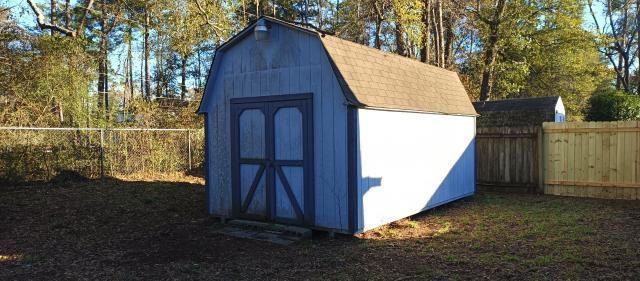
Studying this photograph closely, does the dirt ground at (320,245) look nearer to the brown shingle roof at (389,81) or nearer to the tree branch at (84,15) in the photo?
the brown shingle roof at (389,81)

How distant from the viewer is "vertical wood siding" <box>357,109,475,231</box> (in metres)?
6.52

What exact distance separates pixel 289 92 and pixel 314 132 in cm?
76

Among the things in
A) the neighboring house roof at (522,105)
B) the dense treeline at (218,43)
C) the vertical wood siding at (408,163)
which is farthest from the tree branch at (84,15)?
the neighboring house roof at (522,105)

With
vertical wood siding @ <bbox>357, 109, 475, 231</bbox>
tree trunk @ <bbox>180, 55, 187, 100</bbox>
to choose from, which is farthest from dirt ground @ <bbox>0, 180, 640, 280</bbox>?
tree trunk @ <bbox>180, 55, 187, 100</bbox>

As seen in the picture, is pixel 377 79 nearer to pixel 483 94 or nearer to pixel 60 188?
pixel 60 188

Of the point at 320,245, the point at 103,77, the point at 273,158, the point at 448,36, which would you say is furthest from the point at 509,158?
the point at 103,77

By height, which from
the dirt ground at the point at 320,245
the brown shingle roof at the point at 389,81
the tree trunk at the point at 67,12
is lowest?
the dirt ground at the point at 320,245

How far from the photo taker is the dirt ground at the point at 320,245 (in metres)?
4.98

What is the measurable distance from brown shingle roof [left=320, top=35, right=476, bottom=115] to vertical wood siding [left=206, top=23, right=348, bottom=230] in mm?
238

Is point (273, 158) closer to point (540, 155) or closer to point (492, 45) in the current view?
point (540, 155)

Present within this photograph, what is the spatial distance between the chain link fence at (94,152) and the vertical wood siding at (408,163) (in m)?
7.84

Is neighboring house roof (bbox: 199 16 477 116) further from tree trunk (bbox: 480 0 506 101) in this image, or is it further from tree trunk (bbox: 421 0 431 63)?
tree trunk (bbox: 480 0 506 101)

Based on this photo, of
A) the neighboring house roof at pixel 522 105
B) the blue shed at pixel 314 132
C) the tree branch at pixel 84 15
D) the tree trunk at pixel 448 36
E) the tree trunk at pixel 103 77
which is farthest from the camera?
the tree trunk at pixel 448 36

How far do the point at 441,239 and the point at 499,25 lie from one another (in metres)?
19.4
